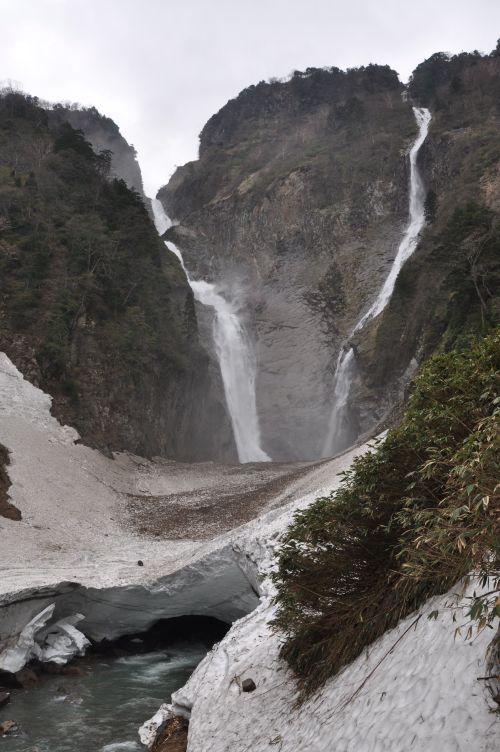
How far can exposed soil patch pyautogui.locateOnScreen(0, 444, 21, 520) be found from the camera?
20.0m

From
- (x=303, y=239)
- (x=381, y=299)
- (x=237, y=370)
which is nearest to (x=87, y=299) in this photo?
(x=237, y=370)

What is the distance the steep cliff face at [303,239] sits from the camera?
183 ft

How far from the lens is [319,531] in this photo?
6.10 m

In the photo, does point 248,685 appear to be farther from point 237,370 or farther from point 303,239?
point 303,239

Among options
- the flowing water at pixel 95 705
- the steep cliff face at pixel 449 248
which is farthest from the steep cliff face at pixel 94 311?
the flowing water at pixel 95 705

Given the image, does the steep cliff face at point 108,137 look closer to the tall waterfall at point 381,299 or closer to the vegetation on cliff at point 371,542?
the tall waterfall at point 381,299

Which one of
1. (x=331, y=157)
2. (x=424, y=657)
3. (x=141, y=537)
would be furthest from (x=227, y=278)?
(x=424, y=657)

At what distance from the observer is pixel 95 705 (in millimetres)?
10609

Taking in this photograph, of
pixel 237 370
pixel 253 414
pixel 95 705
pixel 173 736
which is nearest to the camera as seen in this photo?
pixel 173 736

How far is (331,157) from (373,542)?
7479 cm

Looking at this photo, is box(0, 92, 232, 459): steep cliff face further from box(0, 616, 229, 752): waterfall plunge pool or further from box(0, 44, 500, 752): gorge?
box(0, 616, 229, 752): waterfall plunge pool

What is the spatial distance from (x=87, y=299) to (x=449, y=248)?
22.1 m

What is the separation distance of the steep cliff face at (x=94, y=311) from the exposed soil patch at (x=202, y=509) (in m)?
6.65

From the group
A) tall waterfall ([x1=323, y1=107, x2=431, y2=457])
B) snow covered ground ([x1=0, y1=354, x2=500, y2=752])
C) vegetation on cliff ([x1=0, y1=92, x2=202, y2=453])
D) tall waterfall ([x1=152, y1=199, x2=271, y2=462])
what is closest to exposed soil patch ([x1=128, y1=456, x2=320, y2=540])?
snow covered ground ([x1=0, y1=354, x2=500, y2=752])
